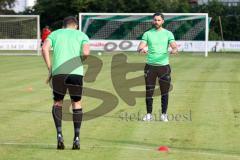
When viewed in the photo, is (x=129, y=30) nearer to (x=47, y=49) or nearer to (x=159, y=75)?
(x=159, y=75)

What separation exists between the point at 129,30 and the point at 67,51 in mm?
41392

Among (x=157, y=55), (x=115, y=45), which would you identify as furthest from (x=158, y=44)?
(x=115, y=45)

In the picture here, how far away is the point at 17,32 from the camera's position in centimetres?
5109

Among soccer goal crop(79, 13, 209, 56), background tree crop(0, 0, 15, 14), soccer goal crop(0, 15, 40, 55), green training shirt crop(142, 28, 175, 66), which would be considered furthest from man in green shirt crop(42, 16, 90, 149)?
background tree crop(0, 0, 15, 14)

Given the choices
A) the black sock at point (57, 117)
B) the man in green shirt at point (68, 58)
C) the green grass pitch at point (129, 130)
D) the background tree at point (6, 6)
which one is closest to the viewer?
the green grass pitch at point (129, 130)

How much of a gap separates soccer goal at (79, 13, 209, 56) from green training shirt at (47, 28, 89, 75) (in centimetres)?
4021

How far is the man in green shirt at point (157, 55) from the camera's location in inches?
515

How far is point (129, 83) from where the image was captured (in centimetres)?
2227

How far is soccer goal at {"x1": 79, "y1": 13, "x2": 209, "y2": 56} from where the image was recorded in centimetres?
5044

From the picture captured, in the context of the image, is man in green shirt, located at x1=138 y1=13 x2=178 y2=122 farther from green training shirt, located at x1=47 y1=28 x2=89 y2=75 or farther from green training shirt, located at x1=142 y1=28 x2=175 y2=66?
green training shirt, located at x1=47 y1=28 x2=89 y2=75

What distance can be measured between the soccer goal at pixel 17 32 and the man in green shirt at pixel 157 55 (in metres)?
36.6

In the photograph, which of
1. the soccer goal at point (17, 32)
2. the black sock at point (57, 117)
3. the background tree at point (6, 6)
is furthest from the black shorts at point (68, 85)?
the background tree at point (6, 6)

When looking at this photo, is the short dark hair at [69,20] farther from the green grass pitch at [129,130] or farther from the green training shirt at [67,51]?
the green grass pitch at [129,130]

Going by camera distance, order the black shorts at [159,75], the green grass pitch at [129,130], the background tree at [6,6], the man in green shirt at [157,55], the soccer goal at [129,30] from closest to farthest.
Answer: the green grass pitch at [129,130]
the man in green shirt at [157,55]
the black shorts at [159,75]
the soccer goal at [129,30]
the background tree at [6,6]
